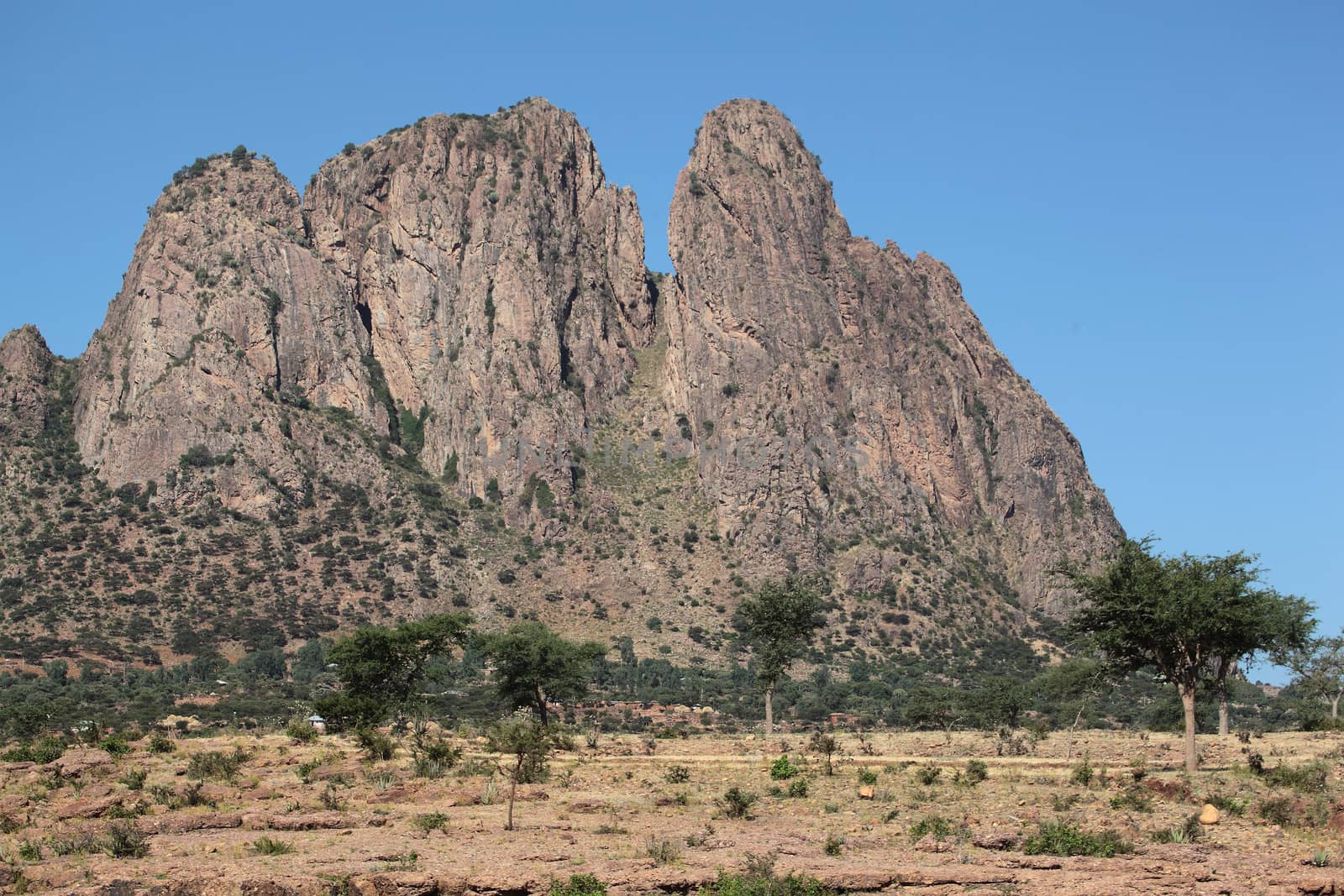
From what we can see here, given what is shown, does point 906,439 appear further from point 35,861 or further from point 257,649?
point 35,861

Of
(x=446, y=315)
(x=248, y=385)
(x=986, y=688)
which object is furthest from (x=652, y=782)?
(x=446, y=315)

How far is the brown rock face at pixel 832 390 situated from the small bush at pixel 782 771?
101 metres

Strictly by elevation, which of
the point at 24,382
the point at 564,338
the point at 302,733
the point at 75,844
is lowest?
the point at 75,844

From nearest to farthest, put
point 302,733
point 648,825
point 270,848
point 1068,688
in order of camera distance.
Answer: point 270,848
point 648,825
point 302,733
point 1068,688

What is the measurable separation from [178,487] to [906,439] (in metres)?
76.3

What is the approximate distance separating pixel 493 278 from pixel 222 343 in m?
31.4

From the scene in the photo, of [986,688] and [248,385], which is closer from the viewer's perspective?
[986,688]

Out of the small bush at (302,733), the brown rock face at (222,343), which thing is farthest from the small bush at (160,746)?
the brown rock face at (222,343)

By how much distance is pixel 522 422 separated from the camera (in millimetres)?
154250

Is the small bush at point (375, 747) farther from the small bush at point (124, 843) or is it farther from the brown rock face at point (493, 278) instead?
the brown rock face at point (493, 278)

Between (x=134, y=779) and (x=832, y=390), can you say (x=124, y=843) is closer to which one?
(x=134, y=779)

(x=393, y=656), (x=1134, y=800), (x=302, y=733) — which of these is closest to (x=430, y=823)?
(x=1134, y=800)

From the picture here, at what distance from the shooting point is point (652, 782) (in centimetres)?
4066

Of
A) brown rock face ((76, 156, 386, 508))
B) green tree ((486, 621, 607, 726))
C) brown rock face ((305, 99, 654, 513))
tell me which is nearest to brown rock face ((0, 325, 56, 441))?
brown rock face ((76, 156, 386, 508))
